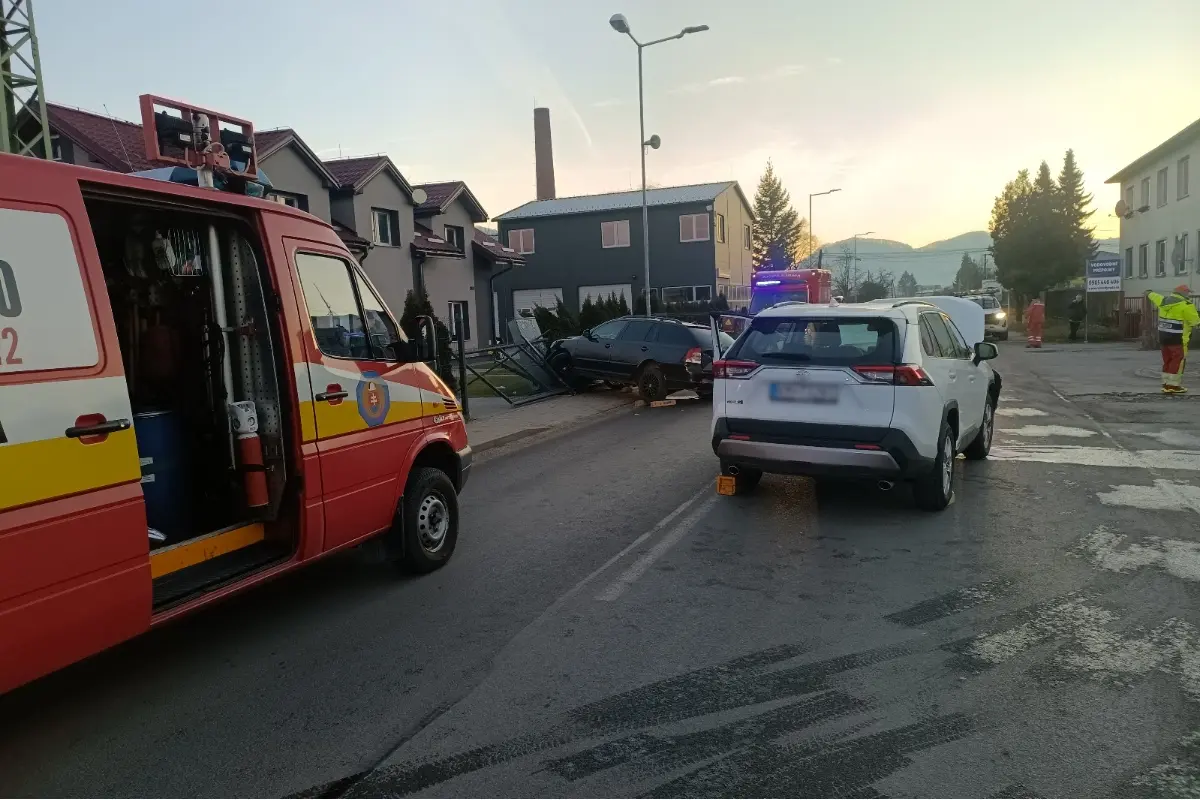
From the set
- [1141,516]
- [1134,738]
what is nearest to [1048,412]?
[1141,516]

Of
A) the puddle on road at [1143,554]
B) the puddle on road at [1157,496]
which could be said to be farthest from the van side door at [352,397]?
the puddle on road at [1157,496]

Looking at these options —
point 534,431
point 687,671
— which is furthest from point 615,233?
point 687,671

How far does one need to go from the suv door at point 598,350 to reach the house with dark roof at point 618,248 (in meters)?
24.8

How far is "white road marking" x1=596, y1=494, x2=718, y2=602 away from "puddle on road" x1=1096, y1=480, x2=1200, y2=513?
3459 mm

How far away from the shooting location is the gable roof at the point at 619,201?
4309 centimetres

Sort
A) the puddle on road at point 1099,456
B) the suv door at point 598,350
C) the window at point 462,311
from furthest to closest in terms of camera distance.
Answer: the window at point 462,311 < the suv door at point 598,350 < the puddle on road at point 1099,456

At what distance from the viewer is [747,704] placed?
377 cm

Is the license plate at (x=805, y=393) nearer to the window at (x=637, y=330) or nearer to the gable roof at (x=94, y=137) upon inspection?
the window at (x=637, y=330)

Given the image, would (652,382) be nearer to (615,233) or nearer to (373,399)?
(373,399)

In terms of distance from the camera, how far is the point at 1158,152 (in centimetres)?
3262

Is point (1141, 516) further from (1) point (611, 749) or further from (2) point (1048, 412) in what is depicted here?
(2) point (1048, 412)

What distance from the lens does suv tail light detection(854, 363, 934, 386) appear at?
663 cm

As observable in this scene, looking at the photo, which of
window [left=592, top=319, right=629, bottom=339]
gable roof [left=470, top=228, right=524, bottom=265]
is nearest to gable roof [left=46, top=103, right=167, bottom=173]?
window [left=592, top=319, right=629, bottom=339]

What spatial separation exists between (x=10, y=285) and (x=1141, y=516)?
7.56 meters
